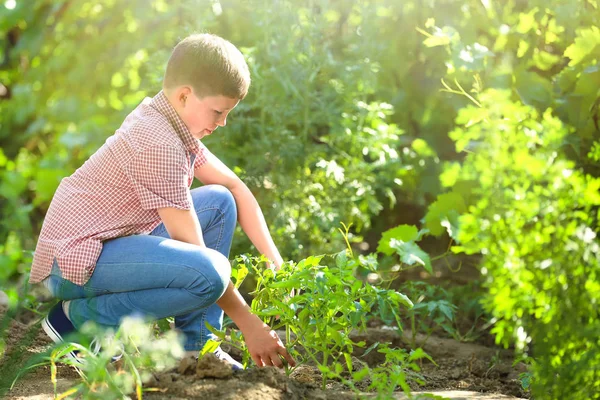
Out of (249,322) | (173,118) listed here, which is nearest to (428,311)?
(249,322)

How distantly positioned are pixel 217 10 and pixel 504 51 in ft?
4.24

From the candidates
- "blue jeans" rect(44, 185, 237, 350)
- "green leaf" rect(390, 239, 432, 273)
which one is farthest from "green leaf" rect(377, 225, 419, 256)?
"blue jeans" rect(44, 185, 237, 350)

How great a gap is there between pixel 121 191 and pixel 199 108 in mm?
328

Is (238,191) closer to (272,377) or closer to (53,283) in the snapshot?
(53,283)

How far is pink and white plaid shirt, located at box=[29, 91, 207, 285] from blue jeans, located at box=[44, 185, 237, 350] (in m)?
0.05

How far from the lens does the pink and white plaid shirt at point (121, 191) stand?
216 centimetres

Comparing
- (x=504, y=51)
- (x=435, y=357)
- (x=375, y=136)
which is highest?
(x=504, y=51)

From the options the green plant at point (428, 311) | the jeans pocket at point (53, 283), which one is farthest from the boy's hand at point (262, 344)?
the jeans pocket at point (53, 283)

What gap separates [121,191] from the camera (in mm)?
2285

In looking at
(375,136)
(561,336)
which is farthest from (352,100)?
(561,336)

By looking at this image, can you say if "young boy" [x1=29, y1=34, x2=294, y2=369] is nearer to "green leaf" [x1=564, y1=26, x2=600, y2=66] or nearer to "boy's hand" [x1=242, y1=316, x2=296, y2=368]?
"boy's hand" [x1=242, y1=316, x2=296, y2=368]

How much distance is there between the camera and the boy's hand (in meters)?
2.09

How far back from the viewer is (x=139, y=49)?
441 centimetres

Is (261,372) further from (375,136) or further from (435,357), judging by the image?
(375,136)
